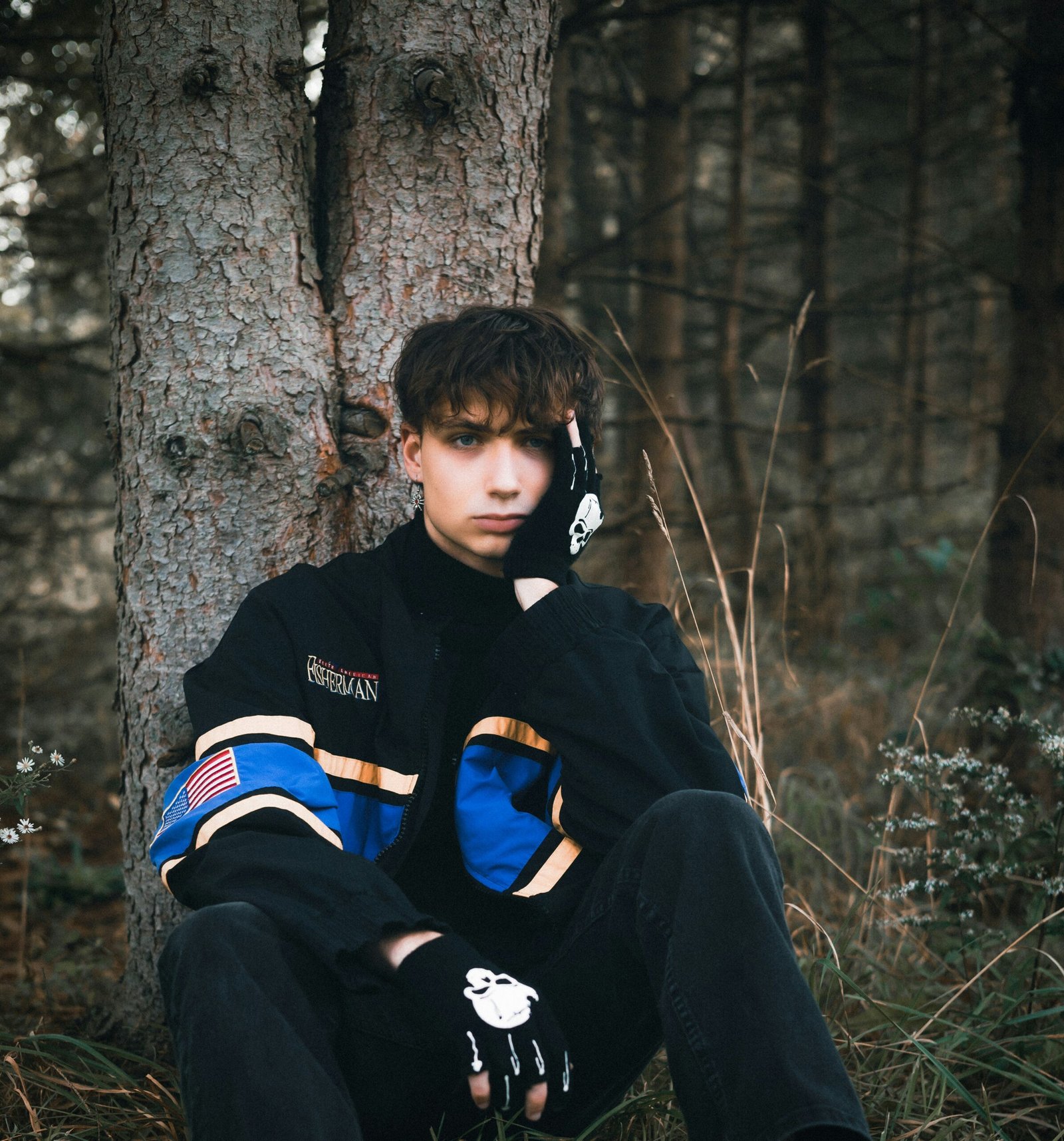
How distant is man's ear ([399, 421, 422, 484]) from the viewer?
2215 mm

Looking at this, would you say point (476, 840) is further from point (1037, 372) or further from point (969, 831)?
point (1037, 372)

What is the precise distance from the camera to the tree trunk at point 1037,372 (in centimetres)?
392

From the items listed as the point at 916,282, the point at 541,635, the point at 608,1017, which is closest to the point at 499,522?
the point at 541,635

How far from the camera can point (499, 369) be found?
205cm

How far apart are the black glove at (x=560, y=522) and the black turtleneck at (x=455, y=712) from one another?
12 centimetres

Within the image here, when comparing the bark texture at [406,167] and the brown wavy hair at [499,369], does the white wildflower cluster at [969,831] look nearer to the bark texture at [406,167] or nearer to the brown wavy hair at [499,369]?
the brown wavy hair at [499,369]

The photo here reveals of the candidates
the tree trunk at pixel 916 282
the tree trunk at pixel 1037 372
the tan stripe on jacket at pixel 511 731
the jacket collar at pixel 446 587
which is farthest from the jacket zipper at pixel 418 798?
the tree trunk at pixel 916 282

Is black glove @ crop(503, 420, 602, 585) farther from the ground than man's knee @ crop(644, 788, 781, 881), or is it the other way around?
black glove @ crop(503, 420, 602, 585)

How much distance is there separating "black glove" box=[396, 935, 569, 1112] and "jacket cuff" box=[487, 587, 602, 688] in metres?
0.59

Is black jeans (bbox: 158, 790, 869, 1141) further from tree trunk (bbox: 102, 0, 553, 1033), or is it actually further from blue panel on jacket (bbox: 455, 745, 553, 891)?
tree trunk (bbox: 102, 0, 553, 1033)

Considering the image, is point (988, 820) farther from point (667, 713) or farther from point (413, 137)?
point (413, 137)

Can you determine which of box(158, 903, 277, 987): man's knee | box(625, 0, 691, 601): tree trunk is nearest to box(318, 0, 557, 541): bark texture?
box(158, 903, 277, 987): man's knee

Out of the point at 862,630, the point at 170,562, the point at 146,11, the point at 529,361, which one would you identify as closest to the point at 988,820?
the point at 529,361

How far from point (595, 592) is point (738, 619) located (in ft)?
13.4
